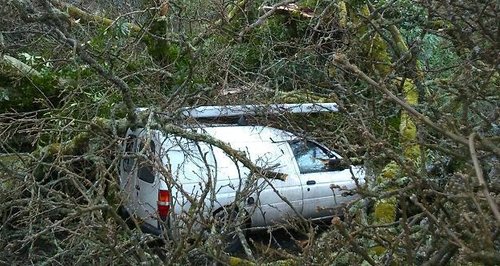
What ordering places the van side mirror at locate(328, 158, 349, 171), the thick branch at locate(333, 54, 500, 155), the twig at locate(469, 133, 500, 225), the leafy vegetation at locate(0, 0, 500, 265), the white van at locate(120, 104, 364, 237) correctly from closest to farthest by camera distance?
the twig at locate(469, 133, 500, 225) → the thick branch at locate(333, 54, 500, 155) → the leafy vegetation at locate(0, 0, 500, 265) → the van side mirror at locate(328, 158, 349, 171) → the white van at locate(120, 104, 364, 237)

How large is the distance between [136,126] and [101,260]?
154cm

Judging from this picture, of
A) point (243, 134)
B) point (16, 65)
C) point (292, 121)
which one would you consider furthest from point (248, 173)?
point (16, 65)

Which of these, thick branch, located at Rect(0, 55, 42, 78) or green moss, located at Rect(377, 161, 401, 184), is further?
thick branch, located at Rect(0, 55, 42, 78)

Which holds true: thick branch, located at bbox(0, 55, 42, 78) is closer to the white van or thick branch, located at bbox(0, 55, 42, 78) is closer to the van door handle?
the white van

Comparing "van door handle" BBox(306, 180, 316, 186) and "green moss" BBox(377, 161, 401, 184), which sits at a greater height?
"van door handle" BBox(306, 180, 316, 186)

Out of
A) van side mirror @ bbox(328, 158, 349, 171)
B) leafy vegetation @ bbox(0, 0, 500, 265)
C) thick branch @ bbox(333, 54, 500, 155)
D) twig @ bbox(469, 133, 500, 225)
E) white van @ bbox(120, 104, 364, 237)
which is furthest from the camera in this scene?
white van @ bbox(120, 104, 364, 237)

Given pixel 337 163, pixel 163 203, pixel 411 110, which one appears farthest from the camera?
pixel 163 203

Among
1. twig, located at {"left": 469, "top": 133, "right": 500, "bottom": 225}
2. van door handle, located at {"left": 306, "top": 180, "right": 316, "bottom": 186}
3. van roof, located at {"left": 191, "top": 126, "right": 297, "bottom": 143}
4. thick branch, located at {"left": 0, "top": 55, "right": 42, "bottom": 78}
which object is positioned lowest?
twig, located at {"left": 469, "top": 133, "right": 500, "bottom": 225}

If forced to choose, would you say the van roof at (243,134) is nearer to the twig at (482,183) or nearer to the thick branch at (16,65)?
the thick branch at (16,65)

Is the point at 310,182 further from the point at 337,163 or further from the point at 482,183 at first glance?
the point at 482,183

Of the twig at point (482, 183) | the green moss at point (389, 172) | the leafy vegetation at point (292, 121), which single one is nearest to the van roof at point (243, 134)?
the leafy vegetation at point (292, 121)

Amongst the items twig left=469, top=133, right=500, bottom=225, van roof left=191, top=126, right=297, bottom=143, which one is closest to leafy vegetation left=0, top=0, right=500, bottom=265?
twig left=469, top=133, right=500, bottom=225

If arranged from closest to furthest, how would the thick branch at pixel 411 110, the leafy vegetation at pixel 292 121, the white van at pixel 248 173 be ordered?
the thick branch at pixel 411 110 → the leafy vegetation at pixel 292 121 → the white van at pixel 248 173

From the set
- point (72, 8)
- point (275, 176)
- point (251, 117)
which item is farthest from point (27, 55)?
point (275, 176)
